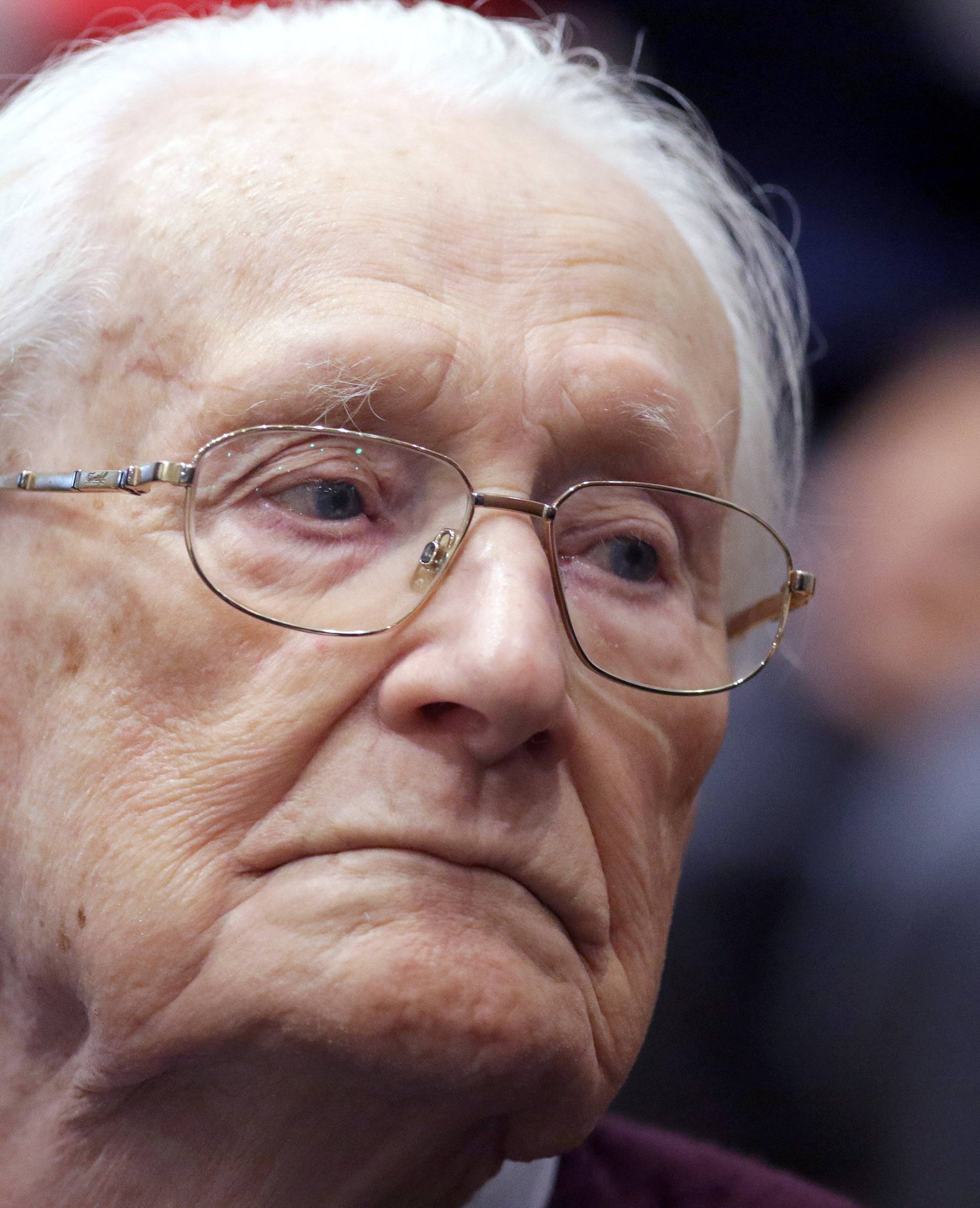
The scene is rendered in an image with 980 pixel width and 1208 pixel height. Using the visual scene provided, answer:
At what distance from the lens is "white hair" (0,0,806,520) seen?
135cm

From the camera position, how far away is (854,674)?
2535 millimetres

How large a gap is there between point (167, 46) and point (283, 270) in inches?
21.0

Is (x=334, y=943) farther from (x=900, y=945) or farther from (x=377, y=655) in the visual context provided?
(x=900, y=945)

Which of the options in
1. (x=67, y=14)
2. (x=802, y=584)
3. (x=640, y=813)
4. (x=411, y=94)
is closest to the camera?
(x=640, y=813)

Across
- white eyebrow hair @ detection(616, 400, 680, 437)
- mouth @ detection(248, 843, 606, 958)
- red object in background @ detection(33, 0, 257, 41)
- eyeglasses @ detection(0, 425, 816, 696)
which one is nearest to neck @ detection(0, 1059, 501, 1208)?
A: mouth @ detection(248, 843, 606, 958)

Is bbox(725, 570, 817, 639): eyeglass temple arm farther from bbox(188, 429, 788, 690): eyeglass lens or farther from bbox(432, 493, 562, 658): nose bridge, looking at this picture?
bbox(432, 493, 562, 658): nose bridge

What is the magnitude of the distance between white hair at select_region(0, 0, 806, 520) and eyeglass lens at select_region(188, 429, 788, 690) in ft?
0.87

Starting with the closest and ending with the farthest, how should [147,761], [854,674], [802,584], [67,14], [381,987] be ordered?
[381,987] < [147,761] < [802,584] < [854,674] < [67,14]

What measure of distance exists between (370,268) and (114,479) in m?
0.34

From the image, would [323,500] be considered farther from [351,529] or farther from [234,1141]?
[234,1141]

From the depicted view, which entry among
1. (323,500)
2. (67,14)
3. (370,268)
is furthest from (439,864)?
(67,14)

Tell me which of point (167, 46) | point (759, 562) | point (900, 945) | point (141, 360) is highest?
point (167, 46)

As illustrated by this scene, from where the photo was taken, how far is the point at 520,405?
1287 millimetres

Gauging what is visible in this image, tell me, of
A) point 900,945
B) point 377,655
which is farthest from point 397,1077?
point 900,945
